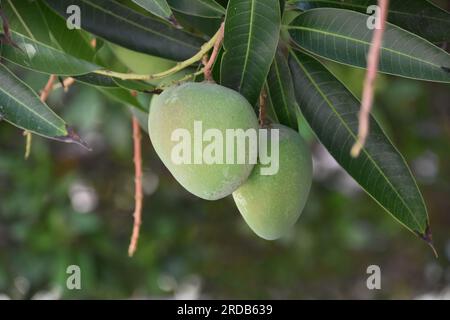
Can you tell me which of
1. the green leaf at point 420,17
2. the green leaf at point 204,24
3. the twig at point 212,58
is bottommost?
the twig at point 212,58

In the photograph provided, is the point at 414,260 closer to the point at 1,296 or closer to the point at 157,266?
the point at 157,266

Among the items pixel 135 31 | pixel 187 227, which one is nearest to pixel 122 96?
pixel 135 31

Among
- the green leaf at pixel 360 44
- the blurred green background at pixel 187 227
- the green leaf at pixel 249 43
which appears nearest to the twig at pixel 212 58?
the green leaf at pixel 249 43

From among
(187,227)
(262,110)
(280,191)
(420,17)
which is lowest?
(280,191)

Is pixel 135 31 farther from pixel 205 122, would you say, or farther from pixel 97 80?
pixel 205 122

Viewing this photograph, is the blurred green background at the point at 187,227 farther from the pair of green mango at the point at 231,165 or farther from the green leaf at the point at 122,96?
the pair of green mango at the point at 231,165

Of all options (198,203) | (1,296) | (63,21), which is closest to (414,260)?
(198,203)

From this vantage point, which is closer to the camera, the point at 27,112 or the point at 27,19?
the point at 27,112
